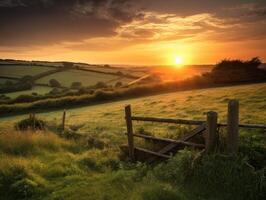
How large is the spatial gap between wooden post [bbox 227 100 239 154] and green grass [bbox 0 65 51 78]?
7528cm

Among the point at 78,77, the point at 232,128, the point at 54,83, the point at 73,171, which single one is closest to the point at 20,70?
the point at 78,77

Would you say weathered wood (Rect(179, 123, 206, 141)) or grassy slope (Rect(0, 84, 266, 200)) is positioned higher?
weathered wood (Rect(179, 123, 206, 141))

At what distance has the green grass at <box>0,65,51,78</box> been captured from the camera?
257ft

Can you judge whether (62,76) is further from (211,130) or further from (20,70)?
(211,130)

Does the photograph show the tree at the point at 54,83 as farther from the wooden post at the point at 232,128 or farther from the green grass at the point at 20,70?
the wooden post at the point at 232,128

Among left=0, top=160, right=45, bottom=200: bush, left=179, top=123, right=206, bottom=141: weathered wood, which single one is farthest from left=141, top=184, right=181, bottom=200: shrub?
left=0, top=160, right=45, bottom=200: bush

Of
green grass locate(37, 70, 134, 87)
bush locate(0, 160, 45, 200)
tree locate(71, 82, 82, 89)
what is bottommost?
bush locate(0, 160, 45, 200)

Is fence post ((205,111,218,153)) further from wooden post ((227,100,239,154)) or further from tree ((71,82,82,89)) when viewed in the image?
tree ((71,82,82,89))

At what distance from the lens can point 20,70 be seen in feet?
273

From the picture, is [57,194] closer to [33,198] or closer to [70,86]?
[33,198]

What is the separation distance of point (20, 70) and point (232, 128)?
274 feet

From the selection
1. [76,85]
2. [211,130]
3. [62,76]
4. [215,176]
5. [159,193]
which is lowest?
[159,193]

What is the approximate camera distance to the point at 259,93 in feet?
83.0

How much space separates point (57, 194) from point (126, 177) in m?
1.93
